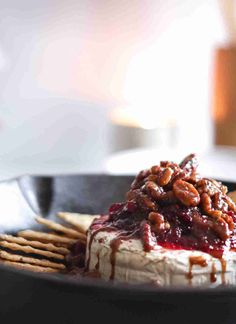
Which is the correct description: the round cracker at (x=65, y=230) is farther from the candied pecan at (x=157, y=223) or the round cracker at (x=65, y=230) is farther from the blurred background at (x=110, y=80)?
the blurred background at (x=110, y=80)

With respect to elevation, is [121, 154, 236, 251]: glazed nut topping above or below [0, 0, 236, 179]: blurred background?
below

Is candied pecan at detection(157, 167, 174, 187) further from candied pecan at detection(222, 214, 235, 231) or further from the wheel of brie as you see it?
candied pecan at detection(222, 214, 235, 231)

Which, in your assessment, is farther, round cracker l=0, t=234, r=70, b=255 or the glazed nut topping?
round cracker l=0, t=234, r=70, b=255

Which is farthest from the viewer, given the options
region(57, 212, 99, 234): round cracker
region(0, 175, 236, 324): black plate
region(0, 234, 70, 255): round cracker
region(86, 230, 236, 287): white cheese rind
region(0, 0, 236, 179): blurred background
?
region(0, 0, 236, 179): blurred background

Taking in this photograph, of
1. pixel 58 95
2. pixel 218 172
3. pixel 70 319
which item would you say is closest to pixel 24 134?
pixel 58 95

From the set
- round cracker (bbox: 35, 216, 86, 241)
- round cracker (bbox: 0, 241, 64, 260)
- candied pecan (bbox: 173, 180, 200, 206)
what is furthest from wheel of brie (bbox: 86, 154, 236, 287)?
round cracker (bbox: 35, 216, 86, 241)

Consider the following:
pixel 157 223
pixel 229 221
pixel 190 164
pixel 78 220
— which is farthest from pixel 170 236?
pixel 78 220

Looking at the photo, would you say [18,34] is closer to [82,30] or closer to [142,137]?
[82,30]
